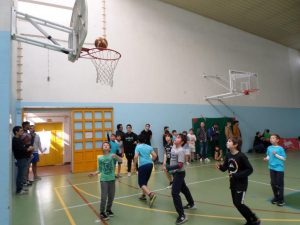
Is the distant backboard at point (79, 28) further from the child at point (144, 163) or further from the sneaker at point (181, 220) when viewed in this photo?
the sneaker at point (181, 220)

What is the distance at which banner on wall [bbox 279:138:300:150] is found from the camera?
49.5ft

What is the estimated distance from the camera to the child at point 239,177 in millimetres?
3609

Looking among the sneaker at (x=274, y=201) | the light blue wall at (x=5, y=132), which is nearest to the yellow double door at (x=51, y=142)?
the light blue wall at (x=5, y=132)

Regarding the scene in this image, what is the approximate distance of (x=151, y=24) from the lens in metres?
11.6

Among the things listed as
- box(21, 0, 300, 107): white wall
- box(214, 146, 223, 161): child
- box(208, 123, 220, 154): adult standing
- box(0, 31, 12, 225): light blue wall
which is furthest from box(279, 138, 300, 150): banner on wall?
box(0, 31, 12, 225): light blue wall

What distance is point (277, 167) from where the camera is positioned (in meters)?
4.73

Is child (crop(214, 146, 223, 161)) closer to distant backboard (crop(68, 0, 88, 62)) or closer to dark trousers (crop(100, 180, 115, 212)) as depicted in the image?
dark trousers (crop(100, 180, 115, 212))

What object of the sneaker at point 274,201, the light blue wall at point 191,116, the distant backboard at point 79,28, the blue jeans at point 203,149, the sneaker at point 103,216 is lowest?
→ the sneaker at point 103,216

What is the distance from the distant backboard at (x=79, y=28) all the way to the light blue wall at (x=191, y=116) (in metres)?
5.10

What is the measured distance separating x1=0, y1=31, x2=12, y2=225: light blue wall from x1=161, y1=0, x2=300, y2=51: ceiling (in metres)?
10.2

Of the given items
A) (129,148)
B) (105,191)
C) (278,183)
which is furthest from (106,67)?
(278,183)

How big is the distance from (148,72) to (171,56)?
66.3 inches

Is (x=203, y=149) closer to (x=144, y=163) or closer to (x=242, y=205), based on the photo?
(x=144, y=163)

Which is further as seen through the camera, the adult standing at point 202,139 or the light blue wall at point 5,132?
the adult standing at point 202,139
